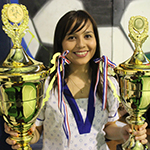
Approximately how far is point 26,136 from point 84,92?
409mm

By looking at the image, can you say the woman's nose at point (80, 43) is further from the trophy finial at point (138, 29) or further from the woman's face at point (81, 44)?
the trophy finial at point (138, 29)

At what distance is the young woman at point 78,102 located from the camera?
0.81 metres

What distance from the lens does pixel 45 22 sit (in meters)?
1.82

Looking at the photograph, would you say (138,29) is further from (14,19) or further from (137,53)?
(14,19)

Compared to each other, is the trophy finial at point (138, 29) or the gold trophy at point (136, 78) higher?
the trophy finial at point (138, 29)

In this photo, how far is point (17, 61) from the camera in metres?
0.50

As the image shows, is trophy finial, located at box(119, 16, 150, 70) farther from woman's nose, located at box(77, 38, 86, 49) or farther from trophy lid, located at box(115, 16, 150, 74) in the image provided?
woman's nose, located at box(77, 38, 86, 49)

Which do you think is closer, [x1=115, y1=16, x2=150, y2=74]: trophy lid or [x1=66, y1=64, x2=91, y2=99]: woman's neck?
[x1=115, y1=16, x2=150, y2=74]: trophy lid

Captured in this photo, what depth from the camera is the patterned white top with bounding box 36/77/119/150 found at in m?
0.85

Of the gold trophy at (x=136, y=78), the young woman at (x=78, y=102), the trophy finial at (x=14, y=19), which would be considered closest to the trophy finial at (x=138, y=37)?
the gold trophy at (x=136, y=78)

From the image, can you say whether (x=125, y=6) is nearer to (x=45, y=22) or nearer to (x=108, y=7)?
(x=108, y=7)

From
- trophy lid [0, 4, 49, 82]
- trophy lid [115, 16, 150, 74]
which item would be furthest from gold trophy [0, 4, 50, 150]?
trophy lid [115, 16, 150, 74]

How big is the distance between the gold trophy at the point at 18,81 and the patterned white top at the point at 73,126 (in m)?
0.32

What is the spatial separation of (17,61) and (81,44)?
1.11 ft
